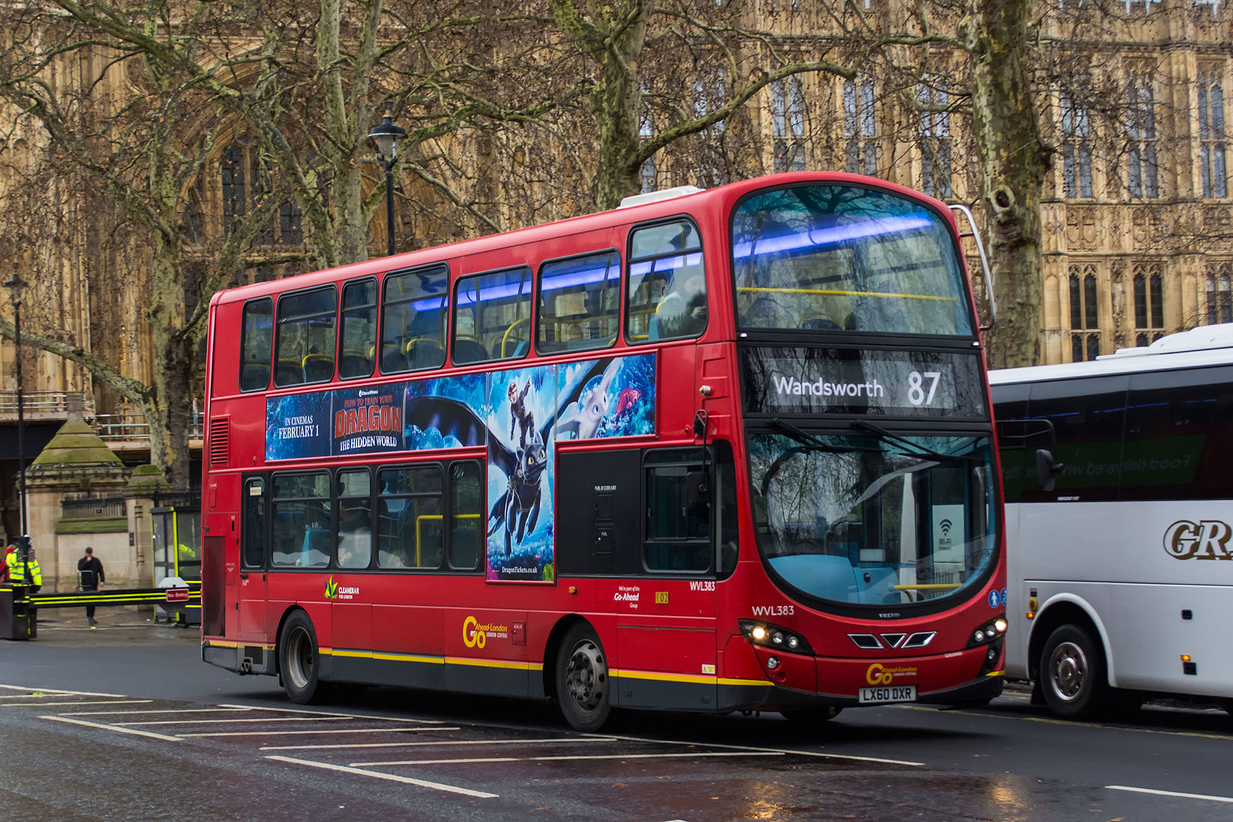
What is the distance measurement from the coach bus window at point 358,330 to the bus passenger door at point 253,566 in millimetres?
1961

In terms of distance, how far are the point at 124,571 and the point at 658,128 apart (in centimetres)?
1918

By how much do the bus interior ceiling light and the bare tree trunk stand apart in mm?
7869

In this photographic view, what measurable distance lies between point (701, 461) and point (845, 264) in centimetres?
177

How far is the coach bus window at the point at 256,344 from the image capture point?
1762 centimetres

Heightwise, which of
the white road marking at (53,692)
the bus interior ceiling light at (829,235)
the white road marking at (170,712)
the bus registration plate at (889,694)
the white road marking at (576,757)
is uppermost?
the bus interior ceiling light at (829,235)

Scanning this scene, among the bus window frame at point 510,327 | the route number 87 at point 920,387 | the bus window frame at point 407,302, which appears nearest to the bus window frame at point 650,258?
the bus window frame at point 510,327

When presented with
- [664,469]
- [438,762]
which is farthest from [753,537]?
[438,762]

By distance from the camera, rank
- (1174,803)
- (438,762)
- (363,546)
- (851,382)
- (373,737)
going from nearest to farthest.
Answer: (1174,803), (438,762), (851,382), (373,737), (363,546)

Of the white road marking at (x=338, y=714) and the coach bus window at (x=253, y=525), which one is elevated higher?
the coach bus window at (x=253, y=525)

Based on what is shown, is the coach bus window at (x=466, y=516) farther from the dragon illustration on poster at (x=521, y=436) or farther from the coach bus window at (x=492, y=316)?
the coach bus window at (x=492, y=316)

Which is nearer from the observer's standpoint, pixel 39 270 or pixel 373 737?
pixel 373 737

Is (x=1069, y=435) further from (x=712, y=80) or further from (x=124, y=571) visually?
(x=124, y=571)

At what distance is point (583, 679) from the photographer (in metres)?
13.5

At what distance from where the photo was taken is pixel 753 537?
11898 mm
